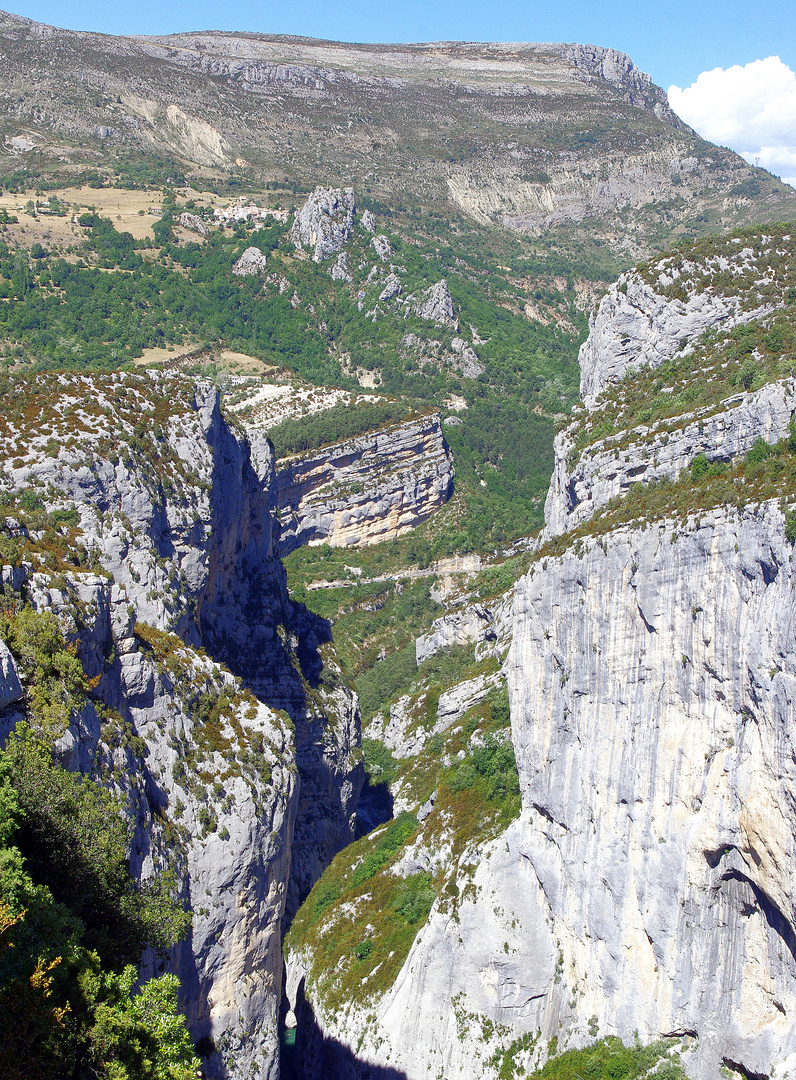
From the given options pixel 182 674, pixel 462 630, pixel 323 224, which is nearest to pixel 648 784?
pixel 182 674

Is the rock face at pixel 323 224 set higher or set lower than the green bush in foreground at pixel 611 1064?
higher

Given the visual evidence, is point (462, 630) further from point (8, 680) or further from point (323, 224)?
point (323, 224)

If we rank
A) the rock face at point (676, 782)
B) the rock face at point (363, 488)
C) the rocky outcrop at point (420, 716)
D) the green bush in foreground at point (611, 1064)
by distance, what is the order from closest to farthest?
the rock face at point (676, 782), the green bush in foreground at point (611, 1064), the rocky outcrop at point (420, 716), the rock face at point (363, 488)

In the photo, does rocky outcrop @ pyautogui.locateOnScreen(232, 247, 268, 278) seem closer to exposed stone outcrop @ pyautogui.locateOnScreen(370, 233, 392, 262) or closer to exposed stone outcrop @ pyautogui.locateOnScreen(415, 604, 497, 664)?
exposed stone outcrop @ pyautogui.locateOnScreen(370, 233, 392, 262)

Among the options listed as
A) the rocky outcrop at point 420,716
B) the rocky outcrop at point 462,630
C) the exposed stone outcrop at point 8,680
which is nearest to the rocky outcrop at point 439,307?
the rocky outcrop at point 462,630

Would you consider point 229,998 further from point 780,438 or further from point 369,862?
point 780,438

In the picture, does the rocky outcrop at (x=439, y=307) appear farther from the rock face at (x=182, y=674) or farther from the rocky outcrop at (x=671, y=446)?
the rocky outcrop at (x=671, y=446)
